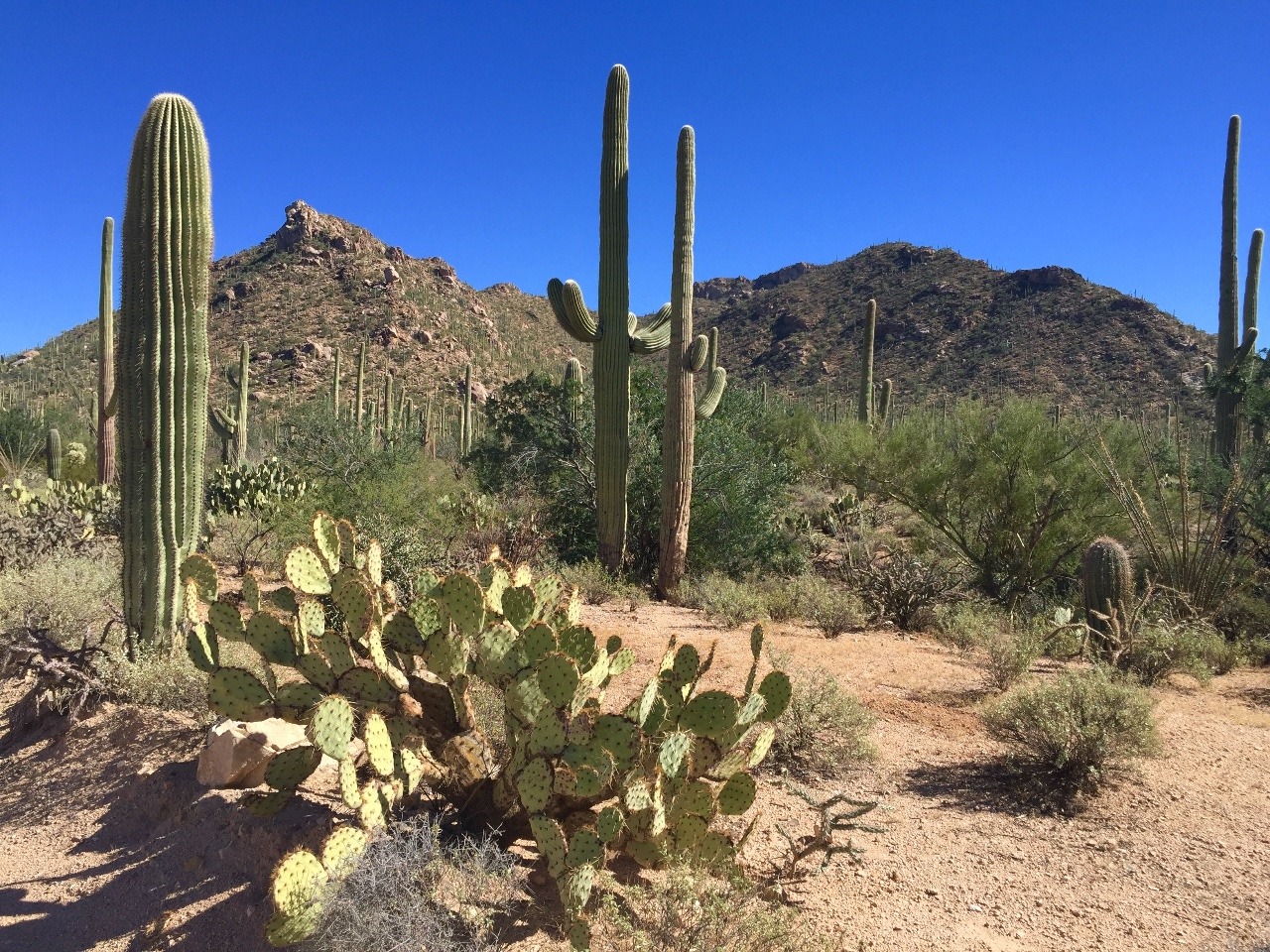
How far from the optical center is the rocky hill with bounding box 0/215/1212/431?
42.1 meters

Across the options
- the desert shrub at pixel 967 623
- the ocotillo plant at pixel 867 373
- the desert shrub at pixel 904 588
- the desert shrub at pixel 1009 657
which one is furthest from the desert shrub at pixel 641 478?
the ocotillo plant at pixel 867 373

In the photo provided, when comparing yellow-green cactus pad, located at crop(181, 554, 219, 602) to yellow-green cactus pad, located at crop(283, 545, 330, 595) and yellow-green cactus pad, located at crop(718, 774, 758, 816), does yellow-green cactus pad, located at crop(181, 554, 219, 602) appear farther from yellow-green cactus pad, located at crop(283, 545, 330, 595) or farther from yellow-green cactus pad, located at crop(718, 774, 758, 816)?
yellow-green cactus pad, located at crop(718, 774, 758, 816)

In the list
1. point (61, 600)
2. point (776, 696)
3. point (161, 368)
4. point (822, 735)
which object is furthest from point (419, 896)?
point (61, 600)

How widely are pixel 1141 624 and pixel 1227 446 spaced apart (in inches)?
309

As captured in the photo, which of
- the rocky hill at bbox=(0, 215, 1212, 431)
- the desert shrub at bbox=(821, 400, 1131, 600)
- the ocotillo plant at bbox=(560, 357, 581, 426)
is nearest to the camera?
the desert shrub at bbox=(821, 400, 1131, 600)

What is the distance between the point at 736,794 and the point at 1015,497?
907 cm

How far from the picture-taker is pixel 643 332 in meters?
11.6

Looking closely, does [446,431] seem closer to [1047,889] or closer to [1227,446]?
[1227,446]

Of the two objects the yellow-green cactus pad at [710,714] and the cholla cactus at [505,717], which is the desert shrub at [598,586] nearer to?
the cholla cactus at [505,717]

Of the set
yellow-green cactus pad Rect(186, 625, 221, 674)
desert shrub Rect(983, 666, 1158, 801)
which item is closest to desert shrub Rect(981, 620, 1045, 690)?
desert shrub Rect(983, 666, 1158, 801)

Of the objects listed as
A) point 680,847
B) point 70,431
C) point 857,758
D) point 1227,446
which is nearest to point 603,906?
point 680,847

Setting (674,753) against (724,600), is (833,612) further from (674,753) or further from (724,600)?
(674,753)

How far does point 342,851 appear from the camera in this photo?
2.98 meters

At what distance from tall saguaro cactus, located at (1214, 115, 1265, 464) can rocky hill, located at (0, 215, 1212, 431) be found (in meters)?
22.7
